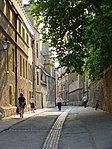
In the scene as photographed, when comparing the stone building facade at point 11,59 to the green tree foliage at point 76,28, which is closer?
the green tree foliage at point 76,28

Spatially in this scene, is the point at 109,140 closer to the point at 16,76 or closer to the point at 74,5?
the point at 74,5

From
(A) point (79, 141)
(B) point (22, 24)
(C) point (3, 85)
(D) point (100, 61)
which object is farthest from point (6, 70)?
(A) point (79, 141)

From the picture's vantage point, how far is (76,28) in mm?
24969

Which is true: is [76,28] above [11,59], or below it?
above

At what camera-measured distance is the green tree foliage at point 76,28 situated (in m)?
19.7

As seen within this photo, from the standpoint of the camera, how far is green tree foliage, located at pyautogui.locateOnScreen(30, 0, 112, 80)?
19.7 meters

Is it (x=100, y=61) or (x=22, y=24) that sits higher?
(x=22, y=24)

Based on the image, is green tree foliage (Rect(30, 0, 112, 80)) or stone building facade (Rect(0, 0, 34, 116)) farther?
stone building facade (Rect(0, 0, 34, 116))

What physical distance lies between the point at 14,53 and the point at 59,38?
786 centimetres

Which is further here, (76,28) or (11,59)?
(11,59)

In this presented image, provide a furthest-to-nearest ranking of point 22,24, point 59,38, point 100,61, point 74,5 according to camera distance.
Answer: point 22,24
point 100,61
point 59,38
point 74,5

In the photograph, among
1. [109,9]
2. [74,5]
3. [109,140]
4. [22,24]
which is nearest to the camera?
[109,140]

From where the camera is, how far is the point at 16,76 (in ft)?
110

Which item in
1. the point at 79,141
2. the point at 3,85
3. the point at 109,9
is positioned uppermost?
the point at 109,9
